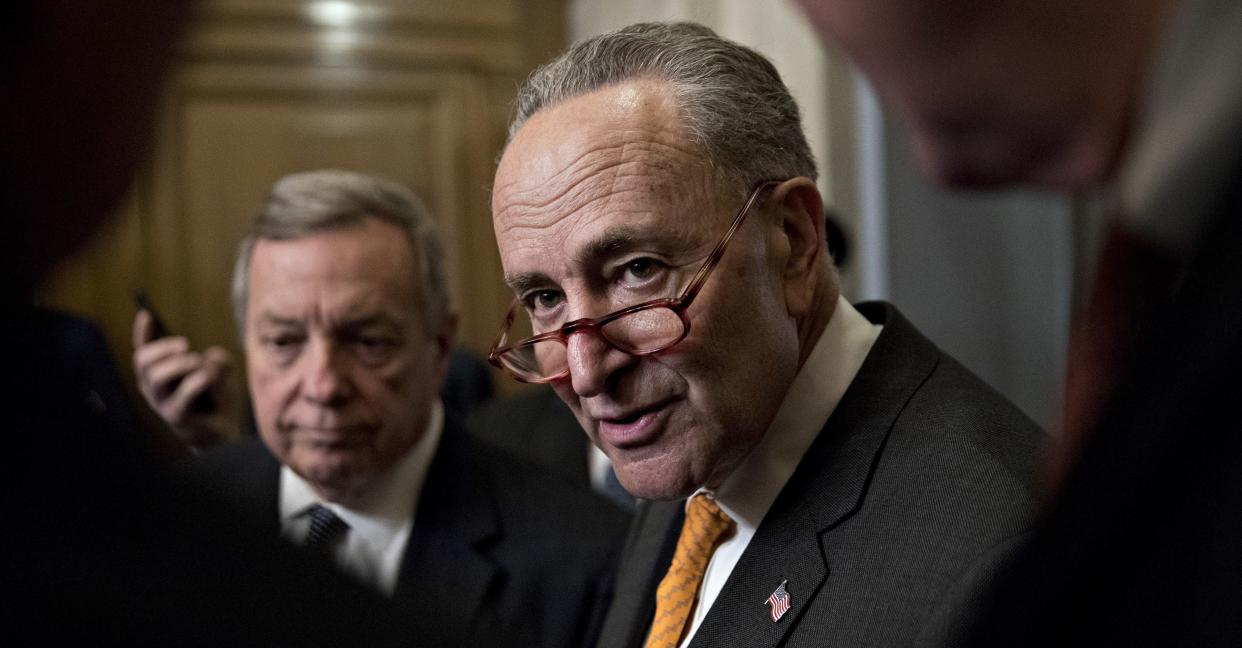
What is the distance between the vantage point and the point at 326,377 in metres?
2.58

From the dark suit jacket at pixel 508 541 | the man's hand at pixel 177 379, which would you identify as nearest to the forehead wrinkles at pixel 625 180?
the dark suit jacket at pixel 508 541

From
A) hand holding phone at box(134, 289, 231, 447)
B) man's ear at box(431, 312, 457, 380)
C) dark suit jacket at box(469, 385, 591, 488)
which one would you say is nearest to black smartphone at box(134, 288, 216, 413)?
hand holding phone at box(134, 289, 231, 447)

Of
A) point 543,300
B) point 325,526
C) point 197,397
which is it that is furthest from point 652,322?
point 197,397

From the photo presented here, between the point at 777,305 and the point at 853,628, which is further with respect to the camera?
the point at 777,305

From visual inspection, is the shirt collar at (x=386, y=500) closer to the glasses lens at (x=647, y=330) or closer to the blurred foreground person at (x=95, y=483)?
the glasses lens at (x=647, y=330)

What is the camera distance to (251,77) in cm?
113

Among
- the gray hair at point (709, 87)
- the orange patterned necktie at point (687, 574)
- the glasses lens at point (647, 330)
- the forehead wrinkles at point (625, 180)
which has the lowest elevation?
the orange patterned necktie at point (687, 574)

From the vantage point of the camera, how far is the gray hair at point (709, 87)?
1.67m

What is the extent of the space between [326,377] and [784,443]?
1.29m

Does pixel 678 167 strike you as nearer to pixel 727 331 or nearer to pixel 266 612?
pixel 727 331

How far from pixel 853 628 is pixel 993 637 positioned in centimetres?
110

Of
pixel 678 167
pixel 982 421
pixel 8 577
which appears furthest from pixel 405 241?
pixel 8 577

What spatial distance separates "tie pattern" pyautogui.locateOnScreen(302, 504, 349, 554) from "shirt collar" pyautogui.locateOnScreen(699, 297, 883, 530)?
1.22 meters

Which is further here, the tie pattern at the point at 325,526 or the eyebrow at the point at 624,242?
the tie pattern at the point at 325,526
